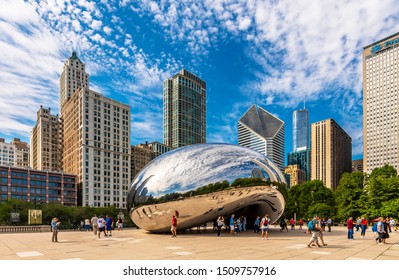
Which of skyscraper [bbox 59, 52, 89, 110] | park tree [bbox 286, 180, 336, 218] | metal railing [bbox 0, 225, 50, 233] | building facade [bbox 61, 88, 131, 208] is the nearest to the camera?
metal railing [bbox 0, 225, 50, 233]

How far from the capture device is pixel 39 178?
107750 millimetres

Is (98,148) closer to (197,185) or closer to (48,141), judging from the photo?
(48,141)

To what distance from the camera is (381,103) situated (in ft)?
447

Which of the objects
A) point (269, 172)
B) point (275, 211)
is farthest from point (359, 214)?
point (269, 172)

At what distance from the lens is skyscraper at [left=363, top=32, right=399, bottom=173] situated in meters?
132

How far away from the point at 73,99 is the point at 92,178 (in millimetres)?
33604

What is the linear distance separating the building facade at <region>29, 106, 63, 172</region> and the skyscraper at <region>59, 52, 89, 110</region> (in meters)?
16.7

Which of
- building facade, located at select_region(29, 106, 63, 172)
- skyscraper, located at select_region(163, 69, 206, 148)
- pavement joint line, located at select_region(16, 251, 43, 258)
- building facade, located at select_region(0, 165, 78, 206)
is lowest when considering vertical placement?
building facade, located at select_region(0, 165, 78, 206)

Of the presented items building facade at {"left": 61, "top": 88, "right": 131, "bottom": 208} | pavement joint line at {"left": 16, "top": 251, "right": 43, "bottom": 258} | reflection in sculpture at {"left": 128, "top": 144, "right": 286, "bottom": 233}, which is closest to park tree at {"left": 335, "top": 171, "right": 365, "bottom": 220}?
reflection in sculpture at {"left": 128, "top": 144, "right": 286, "bottom": 233}

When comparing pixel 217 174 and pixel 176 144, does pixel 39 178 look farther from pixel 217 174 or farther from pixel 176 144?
pixel 217 174

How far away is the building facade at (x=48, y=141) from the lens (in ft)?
458

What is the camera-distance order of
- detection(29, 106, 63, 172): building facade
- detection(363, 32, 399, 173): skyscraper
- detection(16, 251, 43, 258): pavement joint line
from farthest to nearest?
detection(29, 106, 63, 172): building facade
detection(363, 32, 399, 173): skyscraper
detection(16, 251, 43, 258): pavement joint line

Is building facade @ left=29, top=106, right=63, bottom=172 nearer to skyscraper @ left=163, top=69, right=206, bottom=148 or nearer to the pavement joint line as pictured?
skyscraper @ left=163, top=69, right=206, bottom=148

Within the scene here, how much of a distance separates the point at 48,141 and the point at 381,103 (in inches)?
5621
